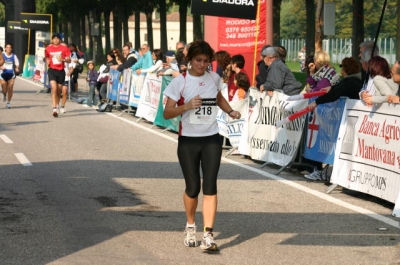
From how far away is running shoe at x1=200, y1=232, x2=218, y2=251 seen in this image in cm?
842

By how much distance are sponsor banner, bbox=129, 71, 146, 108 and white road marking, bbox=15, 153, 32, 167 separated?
8.64m

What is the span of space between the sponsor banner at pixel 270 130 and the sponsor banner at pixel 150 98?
6217 millimetres

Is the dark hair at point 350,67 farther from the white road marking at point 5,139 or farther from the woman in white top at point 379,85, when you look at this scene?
the white road marking at point 5,139

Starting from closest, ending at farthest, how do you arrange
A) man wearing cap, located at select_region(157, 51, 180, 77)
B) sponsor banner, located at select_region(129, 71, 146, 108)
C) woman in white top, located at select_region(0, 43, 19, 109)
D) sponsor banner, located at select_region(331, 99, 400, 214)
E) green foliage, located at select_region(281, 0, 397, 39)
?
sponsor banner, located at select_region(331, 99, 400, 214), man wearing cap, located at select_region(157, 51, 180, 77), sponsor banner, located at select_region(129, 71, 146, 108), woman in white top, located at select_region(0, 43, 19, 109), green foliage, located at select_region(281, 0, 397, 39)

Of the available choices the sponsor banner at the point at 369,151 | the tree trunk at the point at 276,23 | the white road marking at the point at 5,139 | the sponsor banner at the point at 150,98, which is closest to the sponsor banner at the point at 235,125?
the white road marking at the point at 5,139

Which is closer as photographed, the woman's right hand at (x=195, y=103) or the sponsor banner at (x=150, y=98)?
the woman's right hand at (x=195, y=103)

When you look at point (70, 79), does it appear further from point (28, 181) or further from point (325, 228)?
point (325, 228)

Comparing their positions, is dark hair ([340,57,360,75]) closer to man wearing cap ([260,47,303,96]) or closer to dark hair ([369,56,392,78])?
dark hair ([369,56,392,78])

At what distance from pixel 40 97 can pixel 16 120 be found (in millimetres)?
10935

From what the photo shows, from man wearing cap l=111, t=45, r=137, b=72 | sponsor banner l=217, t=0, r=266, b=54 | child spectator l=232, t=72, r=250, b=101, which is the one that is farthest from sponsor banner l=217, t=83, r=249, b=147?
man wearing cap l=111, t=45, r=137, b=72

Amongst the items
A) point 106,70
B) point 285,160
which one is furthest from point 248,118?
point 106,70

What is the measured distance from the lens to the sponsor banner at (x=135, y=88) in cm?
2448

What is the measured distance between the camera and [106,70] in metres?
28.1

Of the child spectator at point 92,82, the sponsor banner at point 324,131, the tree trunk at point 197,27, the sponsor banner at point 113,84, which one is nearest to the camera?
the sponsor banner at point 324,131
